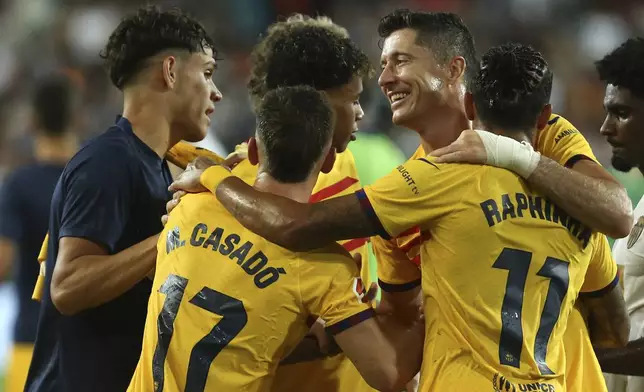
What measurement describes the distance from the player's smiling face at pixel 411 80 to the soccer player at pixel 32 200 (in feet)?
8.05

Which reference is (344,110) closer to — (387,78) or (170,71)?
(387,78)

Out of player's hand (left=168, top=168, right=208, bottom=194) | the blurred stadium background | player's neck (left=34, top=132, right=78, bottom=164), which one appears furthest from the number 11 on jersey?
the blurred stadium background

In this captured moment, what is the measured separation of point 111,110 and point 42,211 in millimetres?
5360

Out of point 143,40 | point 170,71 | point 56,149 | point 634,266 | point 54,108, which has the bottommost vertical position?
point 634,266

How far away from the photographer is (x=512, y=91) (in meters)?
3.25

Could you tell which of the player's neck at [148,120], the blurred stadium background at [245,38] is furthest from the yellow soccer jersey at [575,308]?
the blurred stadium background at [245,38]

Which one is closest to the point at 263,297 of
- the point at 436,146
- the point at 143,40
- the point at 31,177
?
the point at 436,146

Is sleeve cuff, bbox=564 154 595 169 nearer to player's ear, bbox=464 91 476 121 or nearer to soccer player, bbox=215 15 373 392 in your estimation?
player's ear, bbox=464 91 476 121

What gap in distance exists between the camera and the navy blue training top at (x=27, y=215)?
5.66 metres

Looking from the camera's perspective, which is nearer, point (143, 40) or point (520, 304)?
point (520, 304)

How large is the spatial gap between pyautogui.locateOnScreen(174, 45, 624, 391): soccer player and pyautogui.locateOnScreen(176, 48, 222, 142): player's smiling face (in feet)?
3.62

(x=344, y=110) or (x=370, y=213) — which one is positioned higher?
(x=344, y=110)

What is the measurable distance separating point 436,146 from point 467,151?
102 centimetres

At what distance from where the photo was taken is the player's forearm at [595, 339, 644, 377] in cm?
375
